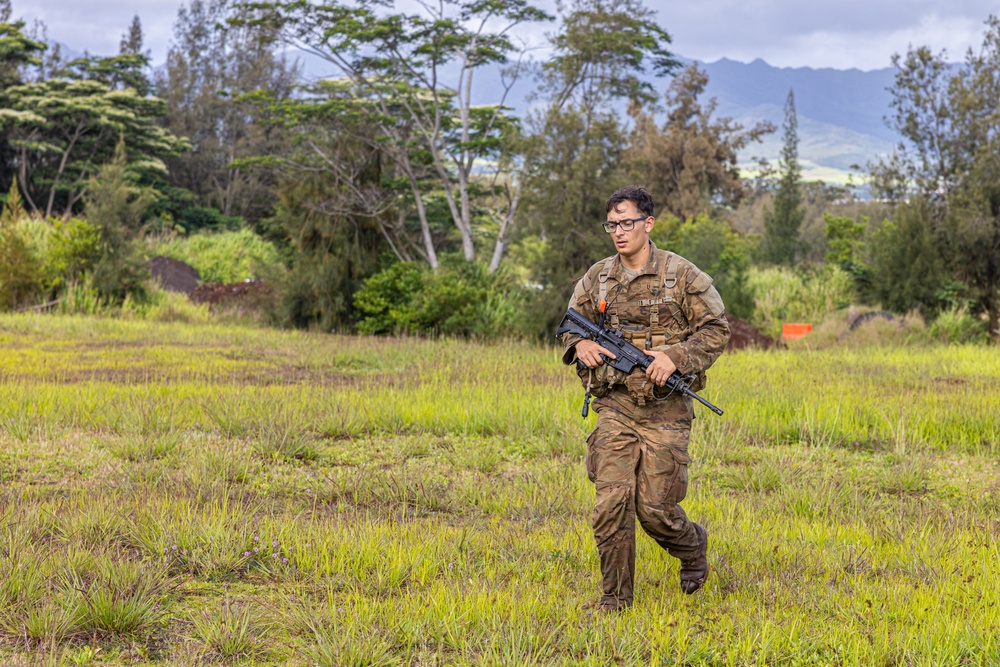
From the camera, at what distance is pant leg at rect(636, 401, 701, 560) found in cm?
454

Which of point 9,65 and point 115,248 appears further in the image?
point 9,65

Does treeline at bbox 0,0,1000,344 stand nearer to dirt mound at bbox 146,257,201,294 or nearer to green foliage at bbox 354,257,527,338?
green foliage at bbox 354,257,527,338

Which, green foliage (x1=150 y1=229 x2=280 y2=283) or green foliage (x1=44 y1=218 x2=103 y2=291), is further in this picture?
green foliage (x1=150 y1=229 x2=280 y2=283)

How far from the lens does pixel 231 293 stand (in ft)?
77.0

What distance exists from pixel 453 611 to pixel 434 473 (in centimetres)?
322

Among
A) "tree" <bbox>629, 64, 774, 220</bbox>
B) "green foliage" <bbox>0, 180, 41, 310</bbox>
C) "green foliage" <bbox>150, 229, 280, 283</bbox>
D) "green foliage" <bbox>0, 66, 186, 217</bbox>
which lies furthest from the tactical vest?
"tree" <bbox>629, 64, 774, 220</bbox>

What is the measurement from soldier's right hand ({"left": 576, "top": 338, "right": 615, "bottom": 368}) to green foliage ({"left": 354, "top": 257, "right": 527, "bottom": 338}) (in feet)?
42.2

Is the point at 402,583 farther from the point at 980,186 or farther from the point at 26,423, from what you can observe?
the point at 980,186

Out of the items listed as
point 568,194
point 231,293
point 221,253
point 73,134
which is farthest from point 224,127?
point 568,194

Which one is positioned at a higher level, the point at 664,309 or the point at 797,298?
the point at 664,309

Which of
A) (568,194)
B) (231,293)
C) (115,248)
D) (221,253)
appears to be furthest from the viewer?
(221,253)

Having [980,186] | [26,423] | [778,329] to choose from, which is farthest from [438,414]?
[980,186]

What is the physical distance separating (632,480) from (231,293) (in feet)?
66.5

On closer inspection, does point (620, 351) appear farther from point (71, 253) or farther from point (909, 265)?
point (71, 253)
